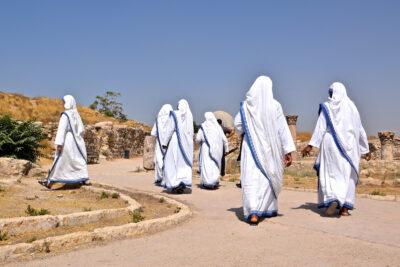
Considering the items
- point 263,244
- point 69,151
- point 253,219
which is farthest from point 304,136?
point 263,244

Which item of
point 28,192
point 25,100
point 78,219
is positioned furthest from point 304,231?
point 25,100

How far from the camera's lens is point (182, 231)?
4457 mm

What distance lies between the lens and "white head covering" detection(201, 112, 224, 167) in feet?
31.0

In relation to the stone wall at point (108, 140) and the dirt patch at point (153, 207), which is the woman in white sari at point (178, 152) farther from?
the stone wall at point (108, 140)

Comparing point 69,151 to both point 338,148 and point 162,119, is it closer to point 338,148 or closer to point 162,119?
point 162,119

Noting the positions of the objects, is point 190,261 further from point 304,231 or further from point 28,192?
point 28,192

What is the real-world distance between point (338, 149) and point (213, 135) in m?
4.47

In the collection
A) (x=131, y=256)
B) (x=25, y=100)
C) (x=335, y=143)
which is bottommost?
(x=131, y=256)

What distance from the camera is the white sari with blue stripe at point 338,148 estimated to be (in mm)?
5363

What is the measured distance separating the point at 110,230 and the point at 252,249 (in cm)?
152

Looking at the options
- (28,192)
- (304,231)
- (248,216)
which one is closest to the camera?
(304,231)

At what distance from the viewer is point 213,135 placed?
9633 millimetres

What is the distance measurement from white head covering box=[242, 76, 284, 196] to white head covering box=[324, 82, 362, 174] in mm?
985

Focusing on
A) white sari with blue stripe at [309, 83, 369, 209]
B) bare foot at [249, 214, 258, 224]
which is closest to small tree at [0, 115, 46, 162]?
bare foot at [249, 214, 258, 224]
